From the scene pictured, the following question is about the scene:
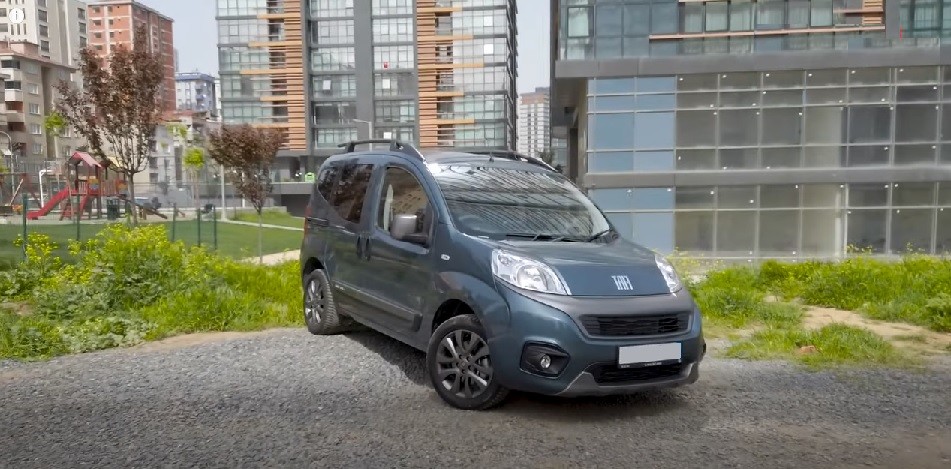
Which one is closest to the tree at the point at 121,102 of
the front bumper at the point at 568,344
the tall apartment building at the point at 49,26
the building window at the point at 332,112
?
the front bumper at the point at 568,344

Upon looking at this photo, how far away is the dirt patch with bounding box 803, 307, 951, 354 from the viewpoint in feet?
23.7

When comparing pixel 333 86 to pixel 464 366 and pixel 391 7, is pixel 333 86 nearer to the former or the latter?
pixel 391 7

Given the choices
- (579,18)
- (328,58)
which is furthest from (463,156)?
(328,58)

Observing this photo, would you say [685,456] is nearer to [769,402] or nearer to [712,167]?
[769,402]

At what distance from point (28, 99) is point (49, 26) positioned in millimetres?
25745

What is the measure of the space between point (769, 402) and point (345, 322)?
4.05m

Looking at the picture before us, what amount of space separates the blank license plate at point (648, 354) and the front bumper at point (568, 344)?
30 mm

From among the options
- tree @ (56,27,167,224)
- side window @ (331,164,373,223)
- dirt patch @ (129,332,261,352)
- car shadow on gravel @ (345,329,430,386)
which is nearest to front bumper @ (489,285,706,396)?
car shadow on gravel @ (345,329,430,386)

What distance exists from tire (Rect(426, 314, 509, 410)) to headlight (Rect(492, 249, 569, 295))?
41 cm

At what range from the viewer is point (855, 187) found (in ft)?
79.9

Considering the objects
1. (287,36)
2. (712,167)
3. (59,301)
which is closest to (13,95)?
(287,36)

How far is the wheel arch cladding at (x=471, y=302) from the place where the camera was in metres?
4.78

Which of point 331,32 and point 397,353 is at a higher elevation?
point 331,32

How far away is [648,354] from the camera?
15.5ft
